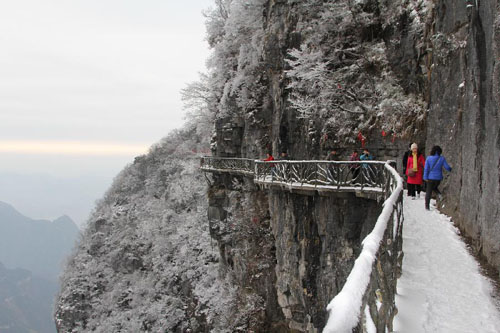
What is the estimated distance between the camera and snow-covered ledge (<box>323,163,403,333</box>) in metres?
1.82

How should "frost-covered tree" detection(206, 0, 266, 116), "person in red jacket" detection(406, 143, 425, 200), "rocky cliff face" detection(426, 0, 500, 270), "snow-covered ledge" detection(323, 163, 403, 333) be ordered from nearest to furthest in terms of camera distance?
1. "snow-covered ledge" detection(323, 163, 403, 333)
2. "rocky cliff face" detection(426, 0, 500, 270)
3. "person in red jacket" detection(406, 143, 425, 200)
4. "frost-covered tree" detection(206, 0, 266, 116)

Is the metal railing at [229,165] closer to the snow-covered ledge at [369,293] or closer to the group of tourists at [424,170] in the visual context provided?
the group of tourists at [424,170]

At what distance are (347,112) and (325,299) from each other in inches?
338

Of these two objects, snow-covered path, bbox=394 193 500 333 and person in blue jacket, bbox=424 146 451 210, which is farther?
person in blue jacket, bbox=424 146 451 210

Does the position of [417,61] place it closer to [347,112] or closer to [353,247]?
[347,112]

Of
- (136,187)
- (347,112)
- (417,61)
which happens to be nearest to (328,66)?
(347,112)

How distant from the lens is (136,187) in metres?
50.1

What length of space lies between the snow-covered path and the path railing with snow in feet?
0.89

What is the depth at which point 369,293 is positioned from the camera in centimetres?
238

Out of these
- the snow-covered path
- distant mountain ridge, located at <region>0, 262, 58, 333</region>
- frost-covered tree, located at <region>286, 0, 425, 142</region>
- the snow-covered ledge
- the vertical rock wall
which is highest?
frost-covered tree, located at <region>286, 0, 425, 142</region>

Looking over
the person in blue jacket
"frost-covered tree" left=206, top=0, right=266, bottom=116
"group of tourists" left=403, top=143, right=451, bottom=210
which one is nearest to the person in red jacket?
"group of tourists" left=403, top=143, right=451, bottom=210

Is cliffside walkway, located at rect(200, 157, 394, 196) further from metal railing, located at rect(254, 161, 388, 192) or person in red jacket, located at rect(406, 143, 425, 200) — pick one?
person in red jacket, located at rect(406, 143, 425, 200)

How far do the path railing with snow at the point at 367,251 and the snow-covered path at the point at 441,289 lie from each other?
273 mm

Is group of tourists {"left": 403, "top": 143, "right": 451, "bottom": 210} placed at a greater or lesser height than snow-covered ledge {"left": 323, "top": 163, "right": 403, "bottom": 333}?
greater
